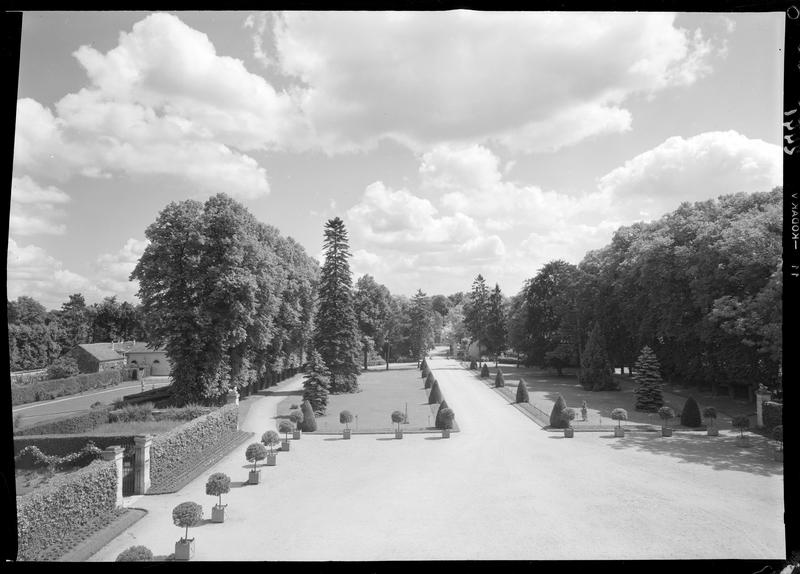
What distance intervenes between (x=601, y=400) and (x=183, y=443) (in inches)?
1005

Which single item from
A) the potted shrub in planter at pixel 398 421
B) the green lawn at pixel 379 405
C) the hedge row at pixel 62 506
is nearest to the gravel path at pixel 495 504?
the hedge row at pixel 62 506

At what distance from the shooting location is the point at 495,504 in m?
14.3

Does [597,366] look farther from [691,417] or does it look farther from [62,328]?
[62,328]

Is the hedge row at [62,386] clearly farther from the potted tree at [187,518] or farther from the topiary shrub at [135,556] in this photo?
the topiary shrub at [135,556]

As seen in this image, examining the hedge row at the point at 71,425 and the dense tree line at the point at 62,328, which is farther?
the dense tree line at the point at 62,328

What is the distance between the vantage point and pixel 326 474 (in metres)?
17.8

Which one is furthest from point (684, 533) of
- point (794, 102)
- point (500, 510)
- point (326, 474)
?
point (326, 474)

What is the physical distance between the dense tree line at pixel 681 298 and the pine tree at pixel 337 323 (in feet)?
57.6

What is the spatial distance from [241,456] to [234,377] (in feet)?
33.6

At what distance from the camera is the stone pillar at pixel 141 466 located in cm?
1603

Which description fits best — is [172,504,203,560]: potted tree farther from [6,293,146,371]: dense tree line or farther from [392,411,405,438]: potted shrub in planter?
[6,293,146,371]: dense tree line

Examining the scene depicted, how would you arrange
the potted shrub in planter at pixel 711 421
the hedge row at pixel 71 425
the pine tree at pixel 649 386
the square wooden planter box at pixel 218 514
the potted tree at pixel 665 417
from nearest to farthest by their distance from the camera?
the square wooden planter box at pixel 218 514, the hedge row at pixel 71 425, the potted shrub in planter at pixel 711 421, the potted tree at pixel 665 417, the pine tree at pixel 649 386

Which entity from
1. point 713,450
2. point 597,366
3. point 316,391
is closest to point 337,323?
point 316,391

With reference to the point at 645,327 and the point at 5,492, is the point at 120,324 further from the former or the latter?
the point at 645,327
